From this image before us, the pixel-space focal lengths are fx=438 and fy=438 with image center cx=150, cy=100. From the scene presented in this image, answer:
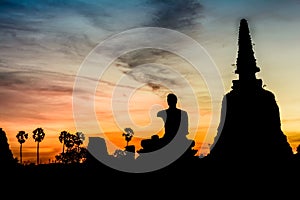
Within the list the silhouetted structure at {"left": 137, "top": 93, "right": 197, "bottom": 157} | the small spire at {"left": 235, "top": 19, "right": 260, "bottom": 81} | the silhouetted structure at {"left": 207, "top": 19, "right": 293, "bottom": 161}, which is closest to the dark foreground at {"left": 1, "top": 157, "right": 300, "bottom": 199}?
the silhouetted structure at {"left": 137, "top": 93, "right": 197, "bottom": 157}

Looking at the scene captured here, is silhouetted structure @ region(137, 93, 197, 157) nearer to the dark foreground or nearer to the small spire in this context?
the dark foreground

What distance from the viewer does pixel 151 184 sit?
61.9 feet

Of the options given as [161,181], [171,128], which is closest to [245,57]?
[171,128]

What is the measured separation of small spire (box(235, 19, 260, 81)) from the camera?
1302 inches

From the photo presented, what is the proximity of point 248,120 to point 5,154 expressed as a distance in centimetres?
1684

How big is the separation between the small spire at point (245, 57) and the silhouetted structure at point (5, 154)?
57.4 ft

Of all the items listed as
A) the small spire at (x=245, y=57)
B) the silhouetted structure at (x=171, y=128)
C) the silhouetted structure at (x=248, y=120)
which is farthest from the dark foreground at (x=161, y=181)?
the small spire at (x=245, y=57)

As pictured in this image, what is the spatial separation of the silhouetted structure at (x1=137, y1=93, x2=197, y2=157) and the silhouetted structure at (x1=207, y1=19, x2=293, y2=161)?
33.0 ft

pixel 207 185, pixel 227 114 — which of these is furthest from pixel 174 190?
pixel 227 114

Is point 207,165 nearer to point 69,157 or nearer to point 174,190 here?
point 174,190

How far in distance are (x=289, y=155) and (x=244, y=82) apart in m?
6.75

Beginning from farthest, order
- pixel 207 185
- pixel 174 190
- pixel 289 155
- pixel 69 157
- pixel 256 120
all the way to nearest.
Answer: pixel 69 157, pixel 256 120, pixel 289 155, pixel 207 185, pixel 174 190

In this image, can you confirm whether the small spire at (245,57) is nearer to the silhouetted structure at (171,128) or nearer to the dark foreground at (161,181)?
the dark foreground at (161,181)

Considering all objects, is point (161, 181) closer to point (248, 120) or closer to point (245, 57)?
point (248, 120)
